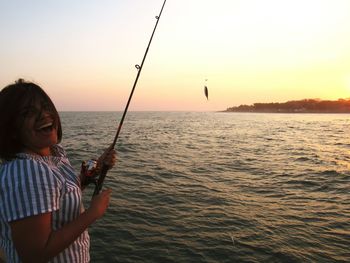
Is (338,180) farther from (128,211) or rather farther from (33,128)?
(33,128)

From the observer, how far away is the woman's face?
2.05 m

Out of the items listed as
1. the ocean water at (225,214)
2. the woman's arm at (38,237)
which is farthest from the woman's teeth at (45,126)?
the ocean water at (225,214)

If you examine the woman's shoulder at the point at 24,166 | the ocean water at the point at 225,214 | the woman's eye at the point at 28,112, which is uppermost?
the woman's eye at the point at 28,112

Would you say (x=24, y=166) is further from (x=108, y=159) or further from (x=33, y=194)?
(x=108, y=159)

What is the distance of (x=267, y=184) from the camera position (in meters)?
14.0

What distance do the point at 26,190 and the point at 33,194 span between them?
43mm

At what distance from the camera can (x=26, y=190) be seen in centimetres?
180

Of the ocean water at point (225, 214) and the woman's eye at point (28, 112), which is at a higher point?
the woman's eye at point (28, 112)

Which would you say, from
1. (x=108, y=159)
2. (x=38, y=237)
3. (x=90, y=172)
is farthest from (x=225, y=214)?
(x=38, y=237)

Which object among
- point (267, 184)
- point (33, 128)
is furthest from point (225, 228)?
point (33, 128)

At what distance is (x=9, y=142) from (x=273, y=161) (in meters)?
19.8

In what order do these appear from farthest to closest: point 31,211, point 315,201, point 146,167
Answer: point 146,167 < point 315,201 < point 31,211

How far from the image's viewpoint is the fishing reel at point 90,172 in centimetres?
363

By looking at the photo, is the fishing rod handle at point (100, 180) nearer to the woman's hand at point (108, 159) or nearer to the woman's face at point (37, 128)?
the woman's hand at point (108, 159)
